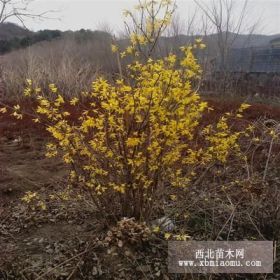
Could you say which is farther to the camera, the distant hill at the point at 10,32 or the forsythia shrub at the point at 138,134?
the distant hill at the point at 10,32

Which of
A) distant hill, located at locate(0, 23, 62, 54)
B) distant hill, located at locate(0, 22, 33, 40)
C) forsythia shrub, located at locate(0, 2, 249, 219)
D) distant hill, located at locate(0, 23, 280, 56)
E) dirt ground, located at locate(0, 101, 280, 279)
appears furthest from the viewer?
distant hill, located at locate(0, 22, 33, 40)

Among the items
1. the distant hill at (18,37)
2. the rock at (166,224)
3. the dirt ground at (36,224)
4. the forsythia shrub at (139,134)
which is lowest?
the dirt ground at (36,224)

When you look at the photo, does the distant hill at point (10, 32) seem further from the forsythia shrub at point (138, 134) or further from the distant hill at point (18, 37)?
the forsythia shrub at point (138, 134)

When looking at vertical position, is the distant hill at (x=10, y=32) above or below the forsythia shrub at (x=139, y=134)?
above

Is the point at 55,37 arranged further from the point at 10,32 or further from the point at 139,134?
the point at 139,134

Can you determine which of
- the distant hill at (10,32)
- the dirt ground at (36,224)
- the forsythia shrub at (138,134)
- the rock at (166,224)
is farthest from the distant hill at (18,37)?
the rock at (166,224)

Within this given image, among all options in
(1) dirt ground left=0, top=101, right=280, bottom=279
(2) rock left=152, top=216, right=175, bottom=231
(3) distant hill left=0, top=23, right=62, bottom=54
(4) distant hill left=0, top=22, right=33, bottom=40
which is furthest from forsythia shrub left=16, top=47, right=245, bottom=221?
(4) distant hill left=0, top=22, right=33, bottom=40

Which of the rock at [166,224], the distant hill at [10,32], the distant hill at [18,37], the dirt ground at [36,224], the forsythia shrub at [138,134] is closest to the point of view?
the forsythia shrub at [138,134]

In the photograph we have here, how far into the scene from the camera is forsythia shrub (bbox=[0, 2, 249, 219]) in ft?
8.83

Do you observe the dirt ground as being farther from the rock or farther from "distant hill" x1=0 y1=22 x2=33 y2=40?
"distant hill" x1=0 y1=22 x2=33 y2=40

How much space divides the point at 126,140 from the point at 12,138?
184 inches

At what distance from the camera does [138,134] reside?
2797 mm

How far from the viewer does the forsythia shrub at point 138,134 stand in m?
2.69

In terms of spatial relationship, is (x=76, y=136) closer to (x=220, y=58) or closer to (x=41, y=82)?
(x=41, y=82)
